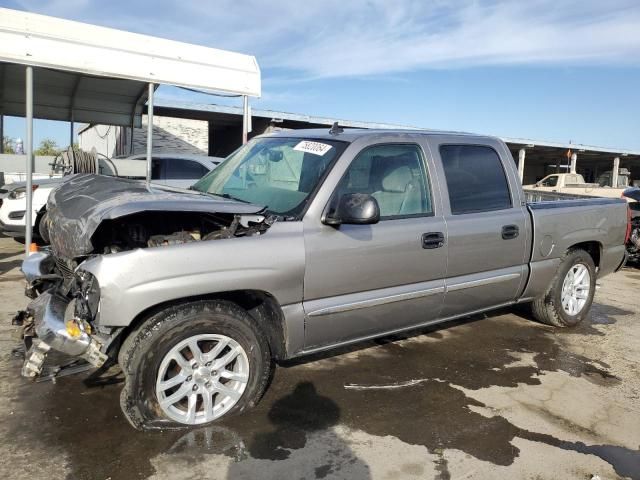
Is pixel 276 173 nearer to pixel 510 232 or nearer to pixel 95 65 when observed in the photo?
pixel 510 232

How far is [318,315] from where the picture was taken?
3.41m

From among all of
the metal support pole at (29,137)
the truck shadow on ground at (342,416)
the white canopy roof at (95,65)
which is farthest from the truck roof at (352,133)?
the white canopy roof at (95,65)

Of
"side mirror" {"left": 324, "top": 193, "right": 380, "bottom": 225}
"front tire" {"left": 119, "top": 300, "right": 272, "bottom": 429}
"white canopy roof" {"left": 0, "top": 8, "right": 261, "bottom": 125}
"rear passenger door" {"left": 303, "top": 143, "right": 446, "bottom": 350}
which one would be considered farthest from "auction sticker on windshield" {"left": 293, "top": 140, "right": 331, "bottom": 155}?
"white canopy roof" {"left": 0, "top": 8, "right": 261, "bottom": 125}

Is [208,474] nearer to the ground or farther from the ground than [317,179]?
nearer to the ground

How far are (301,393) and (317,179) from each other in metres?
1.51

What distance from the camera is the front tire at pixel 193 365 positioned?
9.55 ft

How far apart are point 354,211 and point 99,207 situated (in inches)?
61.3

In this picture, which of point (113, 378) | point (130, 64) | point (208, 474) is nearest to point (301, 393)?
point (208, 474)

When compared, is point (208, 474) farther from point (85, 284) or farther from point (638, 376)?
point (638, 376)

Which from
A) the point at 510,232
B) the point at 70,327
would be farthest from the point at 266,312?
the point at 510,232

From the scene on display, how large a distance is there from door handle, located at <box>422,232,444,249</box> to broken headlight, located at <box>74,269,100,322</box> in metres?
2.24

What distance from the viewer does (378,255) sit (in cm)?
360

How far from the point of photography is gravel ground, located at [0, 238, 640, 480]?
2803 millimetres

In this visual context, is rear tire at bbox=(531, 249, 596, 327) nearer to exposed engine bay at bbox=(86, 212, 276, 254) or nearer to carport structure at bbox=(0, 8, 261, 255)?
exposed engine bay at bbox=(86, 212, 276, 254)
